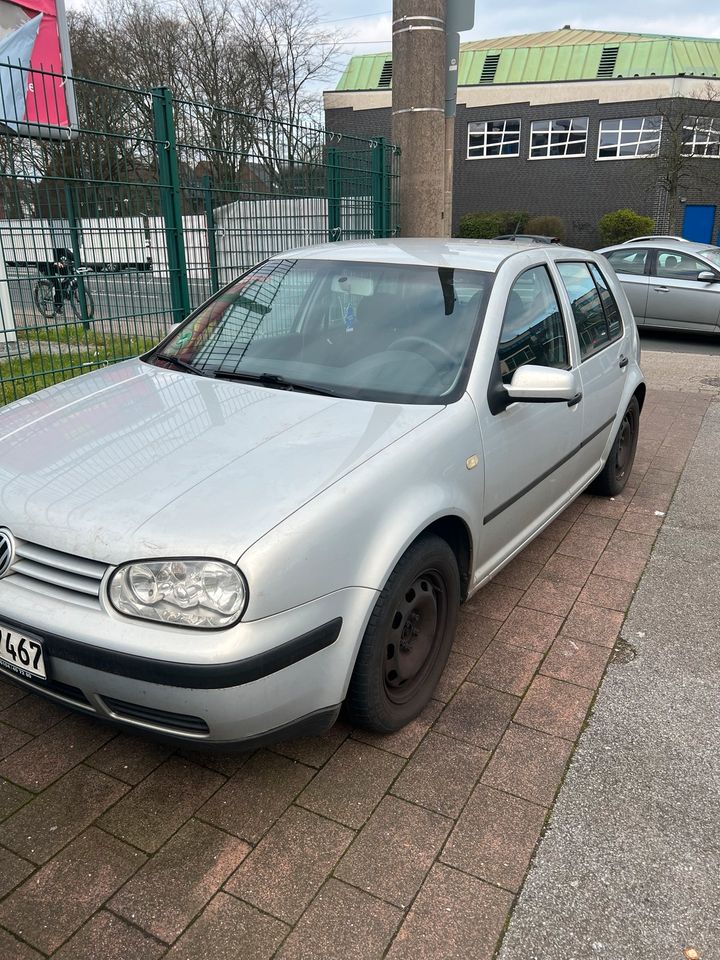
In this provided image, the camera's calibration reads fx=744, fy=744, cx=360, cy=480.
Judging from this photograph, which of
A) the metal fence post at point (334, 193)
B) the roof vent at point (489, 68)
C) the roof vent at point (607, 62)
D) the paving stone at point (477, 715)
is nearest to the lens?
the paving stone at point (477, 715)

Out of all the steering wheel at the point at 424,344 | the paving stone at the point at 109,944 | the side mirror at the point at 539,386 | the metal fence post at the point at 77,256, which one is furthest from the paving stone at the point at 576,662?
the metal fence post at the point at 77,256

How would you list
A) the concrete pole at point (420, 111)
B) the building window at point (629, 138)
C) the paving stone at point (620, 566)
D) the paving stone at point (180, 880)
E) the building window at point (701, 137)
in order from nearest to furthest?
the paving stone at point (180, 880) < the paving stone at point (620, 566) < the concrete pole at point (420, 111) < the building window at point (701, 137) < the building window at point (629, 138)

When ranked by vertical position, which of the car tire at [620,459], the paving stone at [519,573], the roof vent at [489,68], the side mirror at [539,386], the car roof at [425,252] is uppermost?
the roof vent at [489,68]

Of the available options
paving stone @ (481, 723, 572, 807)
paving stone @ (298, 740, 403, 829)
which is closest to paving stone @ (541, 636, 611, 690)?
paving stone @ (481, 723, 572, 807)

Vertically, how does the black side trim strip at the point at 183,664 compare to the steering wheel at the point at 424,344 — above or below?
below

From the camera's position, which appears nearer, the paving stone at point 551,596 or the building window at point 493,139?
the paving stone at point 551,596

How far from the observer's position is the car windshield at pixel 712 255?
11.4 metres

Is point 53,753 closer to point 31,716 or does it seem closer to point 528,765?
point 31,716

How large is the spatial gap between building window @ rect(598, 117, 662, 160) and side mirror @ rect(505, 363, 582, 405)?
35429mm

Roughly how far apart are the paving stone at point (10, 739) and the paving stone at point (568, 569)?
2579mm

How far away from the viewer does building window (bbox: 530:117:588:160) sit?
3562 centimetres

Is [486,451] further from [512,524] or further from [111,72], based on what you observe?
[111,72]

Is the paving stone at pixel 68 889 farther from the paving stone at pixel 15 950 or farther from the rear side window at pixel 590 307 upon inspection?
the rear side window at pixel 590 307

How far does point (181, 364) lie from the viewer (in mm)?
3330
